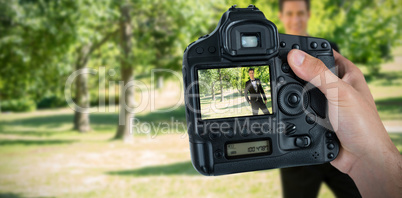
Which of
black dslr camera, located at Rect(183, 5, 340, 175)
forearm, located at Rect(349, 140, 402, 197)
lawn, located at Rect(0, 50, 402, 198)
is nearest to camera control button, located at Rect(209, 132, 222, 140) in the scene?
black dslr camera, located at Rect(183, 5, 340, 175)

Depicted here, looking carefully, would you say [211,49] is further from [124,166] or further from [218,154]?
[124,166]

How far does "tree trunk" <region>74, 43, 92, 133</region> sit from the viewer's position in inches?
178

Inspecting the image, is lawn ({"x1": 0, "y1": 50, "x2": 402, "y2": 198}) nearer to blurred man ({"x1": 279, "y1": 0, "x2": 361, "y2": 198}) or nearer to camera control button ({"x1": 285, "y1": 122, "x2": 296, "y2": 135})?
blurred man ({"x1": 279, "y1": 0, "x2": 361, "y2": 198})

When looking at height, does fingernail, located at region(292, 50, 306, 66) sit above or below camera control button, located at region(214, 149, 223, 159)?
above

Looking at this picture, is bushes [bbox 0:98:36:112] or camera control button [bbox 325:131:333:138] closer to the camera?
camera control button [bbox 325:131:333:138]

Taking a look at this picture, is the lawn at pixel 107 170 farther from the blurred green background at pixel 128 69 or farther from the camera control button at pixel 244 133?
the camera control button at pixel 244 133

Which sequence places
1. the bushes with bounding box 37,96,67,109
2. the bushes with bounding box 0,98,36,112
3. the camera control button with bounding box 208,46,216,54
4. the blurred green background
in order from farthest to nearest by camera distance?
the bushes with bounding box 37,96,67,109, the bushes with bounding box 0,98,36,112, the blurred green background, the camera control button with bounding box 208,46,216,54

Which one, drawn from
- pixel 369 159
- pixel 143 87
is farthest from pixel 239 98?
pixel 143 87

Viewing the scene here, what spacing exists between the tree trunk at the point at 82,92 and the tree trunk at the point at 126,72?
0.77m

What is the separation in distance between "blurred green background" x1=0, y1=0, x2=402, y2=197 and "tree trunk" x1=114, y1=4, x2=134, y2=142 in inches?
0.6

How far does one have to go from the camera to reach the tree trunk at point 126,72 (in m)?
3.73

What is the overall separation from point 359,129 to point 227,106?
0.75ft

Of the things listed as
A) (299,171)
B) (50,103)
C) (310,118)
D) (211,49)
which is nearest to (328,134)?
(310,118)

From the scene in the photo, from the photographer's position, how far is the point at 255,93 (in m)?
0.57
